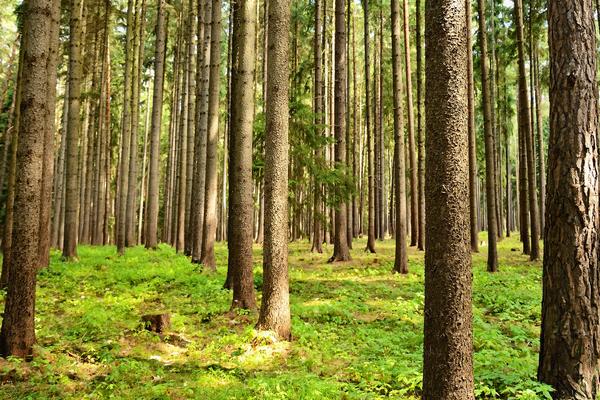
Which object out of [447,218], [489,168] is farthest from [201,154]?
[447,218]

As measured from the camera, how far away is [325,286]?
1083 centimetres

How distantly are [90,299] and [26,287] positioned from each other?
3.36 metres

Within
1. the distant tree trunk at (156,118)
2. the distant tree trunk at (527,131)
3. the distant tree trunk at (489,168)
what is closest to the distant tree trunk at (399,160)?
the distant tree trunk at (489,168)

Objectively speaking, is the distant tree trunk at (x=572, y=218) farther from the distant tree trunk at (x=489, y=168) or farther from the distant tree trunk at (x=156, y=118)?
the distant tree trunk at (x=156, y=118)

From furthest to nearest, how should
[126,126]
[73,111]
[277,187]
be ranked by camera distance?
[126,126]
[73,111]
[277,187]

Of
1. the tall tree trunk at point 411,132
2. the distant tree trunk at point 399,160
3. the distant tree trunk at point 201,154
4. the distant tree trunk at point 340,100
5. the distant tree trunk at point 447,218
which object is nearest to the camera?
the distant tree trunk at point 447,218

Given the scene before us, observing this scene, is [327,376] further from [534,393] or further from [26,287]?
[26,287]

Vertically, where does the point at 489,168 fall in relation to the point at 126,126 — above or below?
below

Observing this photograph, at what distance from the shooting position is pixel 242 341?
667 centimetres

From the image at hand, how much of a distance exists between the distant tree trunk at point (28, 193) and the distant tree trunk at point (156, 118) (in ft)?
34.8

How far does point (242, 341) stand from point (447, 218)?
4388mm

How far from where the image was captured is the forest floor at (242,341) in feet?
16.3

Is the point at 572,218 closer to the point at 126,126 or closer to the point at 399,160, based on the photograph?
the point at 399,160

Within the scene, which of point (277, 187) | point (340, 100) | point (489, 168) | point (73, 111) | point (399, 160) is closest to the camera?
point (277, 187)
